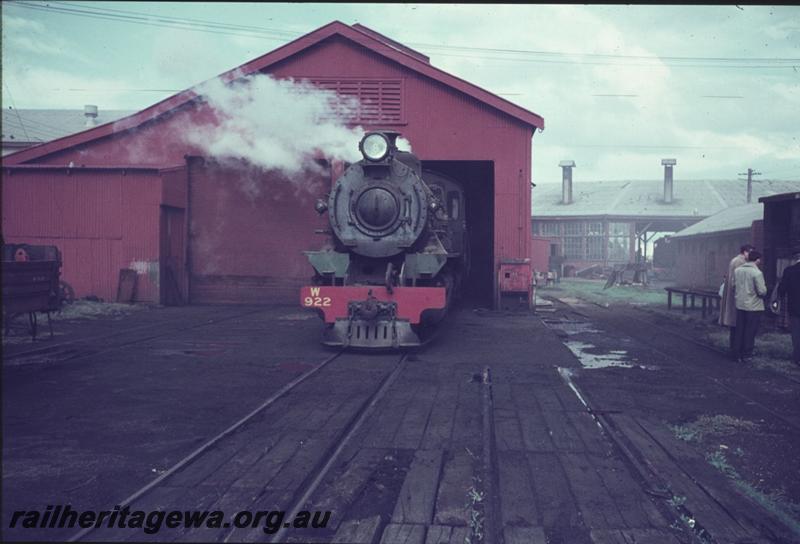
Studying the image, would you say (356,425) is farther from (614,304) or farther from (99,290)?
(614,304)

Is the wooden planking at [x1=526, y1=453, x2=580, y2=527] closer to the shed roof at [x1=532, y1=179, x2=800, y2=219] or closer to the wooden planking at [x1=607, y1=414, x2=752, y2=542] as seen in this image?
the wooden planking at [x1=607, y1=414, x2=752, y2=542]

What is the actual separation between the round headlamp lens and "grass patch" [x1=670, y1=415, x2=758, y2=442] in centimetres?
540

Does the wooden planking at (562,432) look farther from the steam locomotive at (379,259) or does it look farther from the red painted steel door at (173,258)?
the red painted steel door at (173,258)

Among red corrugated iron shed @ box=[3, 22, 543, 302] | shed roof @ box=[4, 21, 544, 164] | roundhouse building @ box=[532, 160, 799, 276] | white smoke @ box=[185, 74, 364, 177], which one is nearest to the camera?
white smoke @ box=[185, 74, 364, 177]

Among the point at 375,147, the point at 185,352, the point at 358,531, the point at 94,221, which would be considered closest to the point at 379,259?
the point at 375,147

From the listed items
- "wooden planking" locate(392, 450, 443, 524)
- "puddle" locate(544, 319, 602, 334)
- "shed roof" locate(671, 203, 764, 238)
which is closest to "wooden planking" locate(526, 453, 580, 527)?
"wooden planking" locate(392, 450, 443, 524)

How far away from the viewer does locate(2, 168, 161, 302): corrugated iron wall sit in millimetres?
15594

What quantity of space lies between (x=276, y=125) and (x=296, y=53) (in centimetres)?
251

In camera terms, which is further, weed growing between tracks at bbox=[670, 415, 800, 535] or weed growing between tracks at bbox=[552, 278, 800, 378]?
weed growing between tracks at bbox=[552, 278, 800, 378]

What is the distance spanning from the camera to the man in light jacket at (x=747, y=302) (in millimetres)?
8555

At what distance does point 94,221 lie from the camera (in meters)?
15.8

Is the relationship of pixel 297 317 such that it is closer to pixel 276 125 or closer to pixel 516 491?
pixel 276 125

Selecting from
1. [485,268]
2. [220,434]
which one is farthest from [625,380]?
[485,268]

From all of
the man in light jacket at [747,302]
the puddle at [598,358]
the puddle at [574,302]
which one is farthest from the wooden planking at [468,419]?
the puddle at [574,302]
